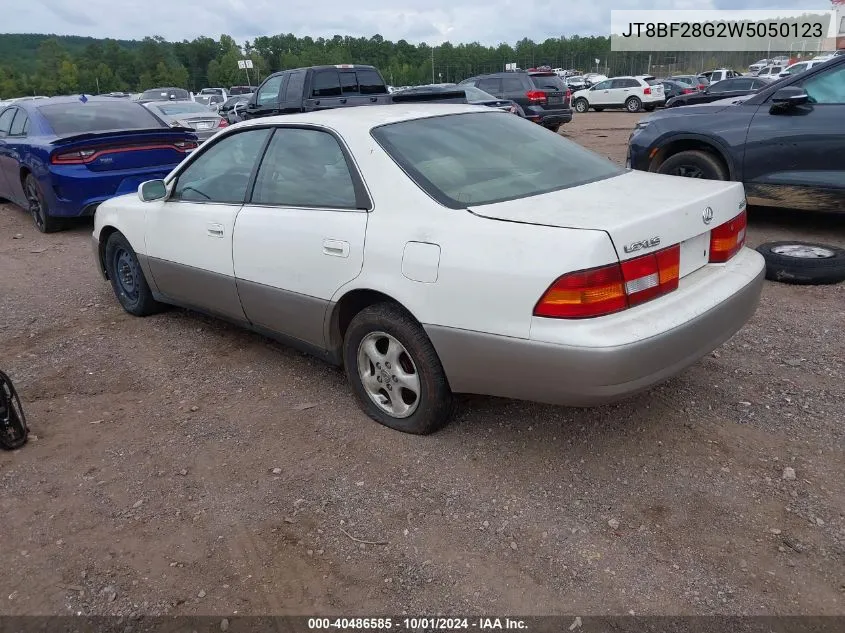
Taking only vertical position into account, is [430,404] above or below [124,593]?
above

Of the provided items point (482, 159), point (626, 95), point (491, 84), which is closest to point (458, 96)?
point (491, 84)

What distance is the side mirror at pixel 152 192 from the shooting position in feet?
14.5

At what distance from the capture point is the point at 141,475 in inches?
122

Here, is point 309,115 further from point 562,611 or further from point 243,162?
point 562,611

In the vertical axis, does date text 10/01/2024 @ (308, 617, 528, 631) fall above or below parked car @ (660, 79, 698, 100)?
below

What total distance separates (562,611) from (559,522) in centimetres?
46

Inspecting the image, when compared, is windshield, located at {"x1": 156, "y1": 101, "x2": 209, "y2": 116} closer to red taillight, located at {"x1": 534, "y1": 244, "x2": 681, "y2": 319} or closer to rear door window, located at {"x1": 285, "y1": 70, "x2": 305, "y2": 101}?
rear door window, located at {"x1": 285, "y1": 70, "x2": 305, "y2": 101}

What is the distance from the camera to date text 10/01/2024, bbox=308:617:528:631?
2.20 metres

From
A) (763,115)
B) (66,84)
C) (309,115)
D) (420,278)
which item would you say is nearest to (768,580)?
(420,278)

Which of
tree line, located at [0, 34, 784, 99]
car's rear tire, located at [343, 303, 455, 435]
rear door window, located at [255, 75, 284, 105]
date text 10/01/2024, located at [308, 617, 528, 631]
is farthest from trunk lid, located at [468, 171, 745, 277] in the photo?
tree line, located at [0, 34, 784, 99]

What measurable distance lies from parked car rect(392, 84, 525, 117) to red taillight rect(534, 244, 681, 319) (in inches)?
354

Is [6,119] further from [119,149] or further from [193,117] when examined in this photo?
[193,117]

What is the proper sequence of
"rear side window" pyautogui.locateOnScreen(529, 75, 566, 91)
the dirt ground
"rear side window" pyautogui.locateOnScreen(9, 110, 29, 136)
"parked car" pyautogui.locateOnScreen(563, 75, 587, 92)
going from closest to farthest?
the dirt ground, "rear side window" pyautogui.locateOnScreen(9, 110, 29, 136), "rear side window" pyautogui.locateOnScreen(529, 75, 566, 91), "parked car" pyautogui.locateOnScreen(563, 75, 587, 92)

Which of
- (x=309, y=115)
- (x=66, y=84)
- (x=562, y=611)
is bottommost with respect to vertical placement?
(x=562, y=611)
